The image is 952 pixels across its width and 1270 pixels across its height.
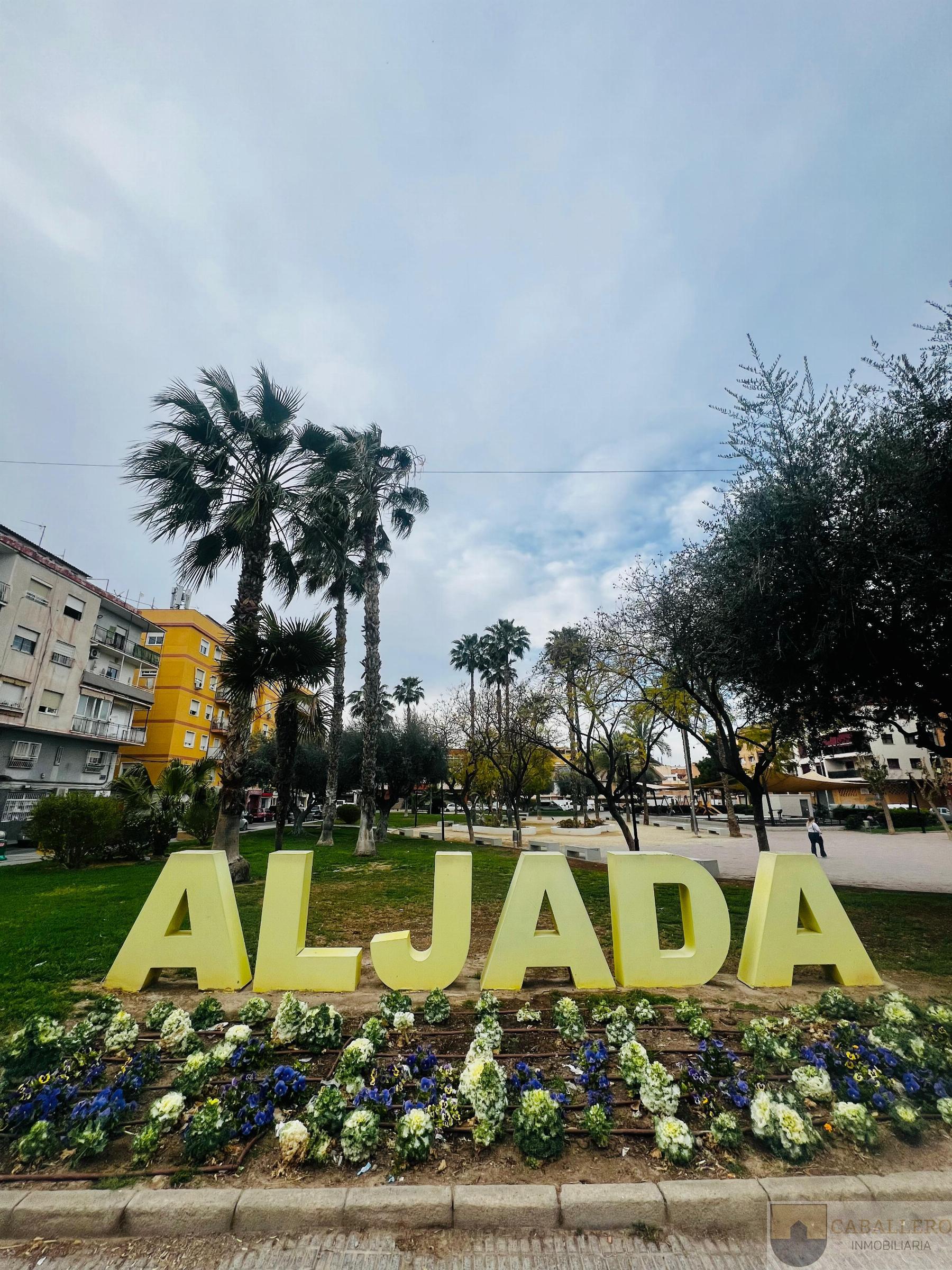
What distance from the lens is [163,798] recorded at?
18.2 m

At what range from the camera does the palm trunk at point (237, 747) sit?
36.4 feet

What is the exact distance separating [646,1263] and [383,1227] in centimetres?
122

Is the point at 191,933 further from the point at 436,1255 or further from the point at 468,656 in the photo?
the point at 468,656

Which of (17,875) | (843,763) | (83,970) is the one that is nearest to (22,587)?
(17,875)

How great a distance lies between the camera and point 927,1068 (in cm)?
353

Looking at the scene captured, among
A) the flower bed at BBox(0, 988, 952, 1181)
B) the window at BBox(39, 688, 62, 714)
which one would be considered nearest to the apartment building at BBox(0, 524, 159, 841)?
the window at BBox(39, 688, 62, 714)

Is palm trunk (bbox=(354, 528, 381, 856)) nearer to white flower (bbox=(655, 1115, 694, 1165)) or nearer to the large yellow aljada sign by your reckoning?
the large yellow aljada sign

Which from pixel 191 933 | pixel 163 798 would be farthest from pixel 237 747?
pixel 163 798

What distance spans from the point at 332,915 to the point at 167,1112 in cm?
597

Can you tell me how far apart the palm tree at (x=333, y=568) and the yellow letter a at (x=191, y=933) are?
6725 millimetres

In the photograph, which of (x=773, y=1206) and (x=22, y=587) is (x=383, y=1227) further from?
(x=22, y=587)

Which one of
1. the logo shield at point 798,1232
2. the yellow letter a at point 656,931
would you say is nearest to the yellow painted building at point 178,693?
the yellow letter a at point 656,931

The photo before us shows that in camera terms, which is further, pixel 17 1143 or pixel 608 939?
pixel 608 939

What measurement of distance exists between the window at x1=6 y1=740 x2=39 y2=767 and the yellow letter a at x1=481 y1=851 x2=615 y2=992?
30.8 m
